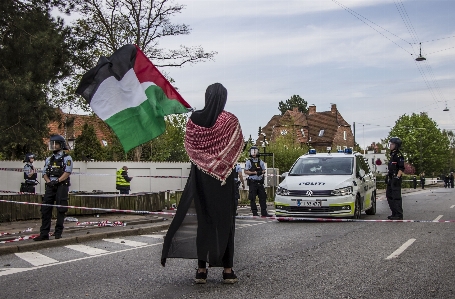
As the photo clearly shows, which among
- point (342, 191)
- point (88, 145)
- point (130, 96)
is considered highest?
point (88, 145)

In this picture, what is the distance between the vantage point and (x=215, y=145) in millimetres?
6781

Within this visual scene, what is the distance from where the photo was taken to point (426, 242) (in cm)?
1038

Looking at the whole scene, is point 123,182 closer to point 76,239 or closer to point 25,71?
point 25,71

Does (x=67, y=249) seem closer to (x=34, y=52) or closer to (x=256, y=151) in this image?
(x=34, y=52)

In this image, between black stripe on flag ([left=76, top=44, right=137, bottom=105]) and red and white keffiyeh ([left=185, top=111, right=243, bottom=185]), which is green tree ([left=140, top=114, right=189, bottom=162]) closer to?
black stripe on flag ([left=76, top=44, right=137, bottom=105])

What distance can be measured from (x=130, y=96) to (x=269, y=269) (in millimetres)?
2726

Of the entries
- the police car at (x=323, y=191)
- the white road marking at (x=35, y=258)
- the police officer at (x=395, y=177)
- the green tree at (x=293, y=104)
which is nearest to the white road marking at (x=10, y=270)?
the white road marking at (x=35, y=258)

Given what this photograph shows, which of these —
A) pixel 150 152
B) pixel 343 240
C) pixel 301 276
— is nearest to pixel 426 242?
pixel 343 240

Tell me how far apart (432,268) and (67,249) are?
6229mm

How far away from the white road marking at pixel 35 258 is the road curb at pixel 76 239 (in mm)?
235

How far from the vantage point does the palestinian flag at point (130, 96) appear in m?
7.22

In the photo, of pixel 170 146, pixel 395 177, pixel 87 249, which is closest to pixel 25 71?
pixel 87 249

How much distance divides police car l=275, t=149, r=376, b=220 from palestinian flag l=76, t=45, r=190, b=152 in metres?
7.52

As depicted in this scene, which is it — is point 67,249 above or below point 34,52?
below
